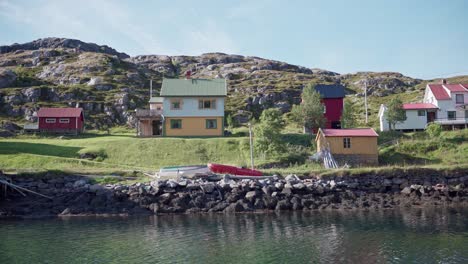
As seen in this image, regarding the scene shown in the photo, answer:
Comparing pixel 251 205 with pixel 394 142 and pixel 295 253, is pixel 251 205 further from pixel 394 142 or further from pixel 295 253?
pixel 394 142

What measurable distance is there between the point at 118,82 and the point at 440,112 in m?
86.0

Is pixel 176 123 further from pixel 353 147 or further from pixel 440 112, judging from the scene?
pixel 440 112

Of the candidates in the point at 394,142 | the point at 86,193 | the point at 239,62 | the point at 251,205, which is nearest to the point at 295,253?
the point at 251,205

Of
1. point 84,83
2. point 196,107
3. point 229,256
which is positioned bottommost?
point 229,256

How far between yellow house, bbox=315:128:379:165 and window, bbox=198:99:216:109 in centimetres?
1687

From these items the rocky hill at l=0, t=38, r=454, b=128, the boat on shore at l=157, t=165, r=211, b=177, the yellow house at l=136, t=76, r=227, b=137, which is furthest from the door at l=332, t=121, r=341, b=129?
the rocky hill at l=0, t=38, r=454, b=128

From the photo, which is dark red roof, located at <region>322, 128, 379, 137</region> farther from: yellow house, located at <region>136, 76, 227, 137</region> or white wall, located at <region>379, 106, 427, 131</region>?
white wall, located at <region>379, 106, 427, 131</region>

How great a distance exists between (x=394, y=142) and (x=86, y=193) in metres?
35.2

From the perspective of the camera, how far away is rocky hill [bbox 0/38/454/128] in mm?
98500

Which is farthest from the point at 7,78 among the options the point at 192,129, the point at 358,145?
the point at 358,145

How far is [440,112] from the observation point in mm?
62062

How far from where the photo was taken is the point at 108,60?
5448 inches

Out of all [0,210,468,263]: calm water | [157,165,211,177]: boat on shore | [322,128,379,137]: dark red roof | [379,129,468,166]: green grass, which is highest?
[322,128,379,137]: dark red roof

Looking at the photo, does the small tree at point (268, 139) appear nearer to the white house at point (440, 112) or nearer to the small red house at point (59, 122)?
the white house at point (440, 112)
